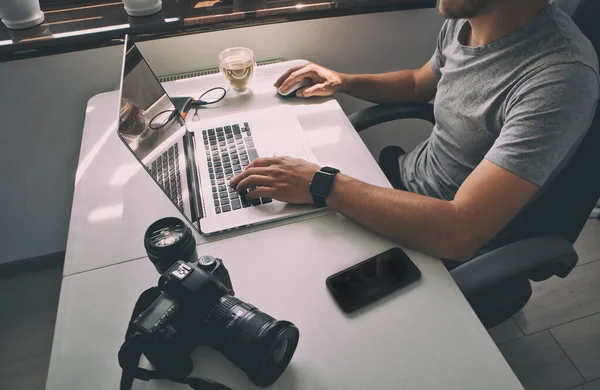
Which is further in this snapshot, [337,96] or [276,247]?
[337,96]

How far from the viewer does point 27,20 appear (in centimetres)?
132

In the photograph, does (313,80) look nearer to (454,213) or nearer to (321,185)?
(321,185)

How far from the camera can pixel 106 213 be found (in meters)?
0.94

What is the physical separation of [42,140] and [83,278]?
96 cm

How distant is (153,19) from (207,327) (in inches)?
44.4

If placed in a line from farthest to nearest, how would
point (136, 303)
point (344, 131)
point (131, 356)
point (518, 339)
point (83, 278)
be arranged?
point (518, 339) < point (344, 131) < point (83, 278) < point (136, 303) < point (131, 356)

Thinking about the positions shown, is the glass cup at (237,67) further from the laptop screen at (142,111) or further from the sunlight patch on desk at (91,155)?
the sunlight patch on desk at (91,155)

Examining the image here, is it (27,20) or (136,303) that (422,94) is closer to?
(136,303)

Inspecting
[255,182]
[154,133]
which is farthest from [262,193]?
[154,133]

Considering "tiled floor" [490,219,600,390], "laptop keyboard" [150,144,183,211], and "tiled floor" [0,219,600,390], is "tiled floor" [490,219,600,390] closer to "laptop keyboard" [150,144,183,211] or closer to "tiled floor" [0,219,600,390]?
"tiled floor" [0,219,600,390]

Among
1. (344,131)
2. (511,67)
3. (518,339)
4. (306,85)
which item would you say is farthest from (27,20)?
(518,339)

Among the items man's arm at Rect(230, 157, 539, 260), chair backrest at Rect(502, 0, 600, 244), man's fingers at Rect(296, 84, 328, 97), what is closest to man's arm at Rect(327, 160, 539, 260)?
man's arm at Rect(230, 157, 539, 260)

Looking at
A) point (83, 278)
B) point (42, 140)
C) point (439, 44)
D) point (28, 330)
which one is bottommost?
point (28, 330)

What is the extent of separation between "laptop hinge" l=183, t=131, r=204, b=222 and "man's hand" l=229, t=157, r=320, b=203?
0.08 metres
